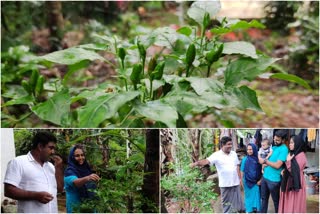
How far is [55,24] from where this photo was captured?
3258 mm

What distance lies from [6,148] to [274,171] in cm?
73

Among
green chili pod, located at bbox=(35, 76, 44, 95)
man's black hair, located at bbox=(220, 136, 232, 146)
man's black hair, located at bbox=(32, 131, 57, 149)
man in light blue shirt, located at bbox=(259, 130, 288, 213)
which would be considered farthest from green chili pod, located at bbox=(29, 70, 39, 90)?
man in light blue shirt, located at bbox=(259, 130, 288, 213)

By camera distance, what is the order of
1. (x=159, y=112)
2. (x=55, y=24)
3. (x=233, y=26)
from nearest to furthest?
(x=159, y=112), (x=233, y=26), (x=55, y=24)

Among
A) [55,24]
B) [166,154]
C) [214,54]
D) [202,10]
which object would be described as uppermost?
[55,24]

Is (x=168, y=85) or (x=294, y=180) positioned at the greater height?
(x=168, y=85)

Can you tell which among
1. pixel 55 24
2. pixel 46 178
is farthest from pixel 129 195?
pixel 55 24

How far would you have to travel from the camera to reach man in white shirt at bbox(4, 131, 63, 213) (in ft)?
4.70

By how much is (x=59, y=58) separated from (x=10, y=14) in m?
1.96

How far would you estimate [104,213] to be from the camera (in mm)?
1494

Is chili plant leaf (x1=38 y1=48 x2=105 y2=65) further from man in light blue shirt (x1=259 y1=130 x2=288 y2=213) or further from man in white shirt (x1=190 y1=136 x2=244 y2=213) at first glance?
man in light blue shirt (x1=259 y1=130 x2=288 y2=213)

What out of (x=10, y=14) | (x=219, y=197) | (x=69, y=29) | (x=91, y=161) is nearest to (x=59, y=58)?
(x=91, y=161)

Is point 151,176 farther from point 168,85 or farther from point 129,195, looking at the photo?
point 168,85

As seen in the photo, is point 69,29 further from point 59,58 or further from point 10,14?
point 59,58

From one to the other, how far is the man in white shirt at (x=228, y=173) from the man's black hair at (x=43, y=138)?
38cm
